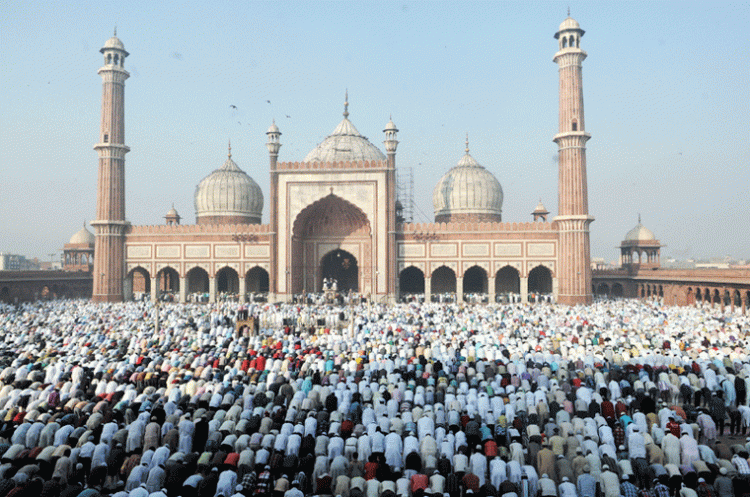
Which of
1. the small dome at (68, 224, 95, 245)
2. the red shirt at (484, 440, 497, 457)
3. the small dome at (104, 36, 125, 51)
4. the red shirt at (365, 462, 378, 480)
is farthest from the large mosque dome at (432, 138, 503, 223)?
the red shirt at (365, 462, 378, 480)

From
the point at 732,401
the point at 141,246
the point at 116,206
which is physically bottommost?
the point at 732,401

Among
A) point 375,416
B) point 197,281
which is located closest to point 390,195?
point 197,281

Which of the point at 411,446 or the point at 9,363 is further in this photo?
the point at 9,363

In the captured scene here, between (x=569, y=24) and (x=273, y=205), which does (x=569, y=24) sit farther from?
(x=273, y=205)

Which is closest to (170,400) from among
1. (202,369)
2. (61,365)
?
(202,369)

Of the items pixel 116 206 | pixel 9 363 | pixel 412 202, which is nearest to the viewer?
pixel 9 363

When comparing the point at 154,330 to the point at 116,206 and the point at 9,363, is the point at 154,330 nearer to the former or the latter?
the point at 9,363

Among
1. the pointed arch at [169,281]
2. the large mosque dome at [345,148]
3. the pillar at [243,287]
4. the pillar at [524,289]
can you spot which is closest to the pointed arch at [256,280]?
the pillar at [243,287]

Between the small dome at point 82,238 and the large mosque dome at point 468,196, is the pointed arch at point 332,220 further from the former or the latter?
the small dome at point 82,238
